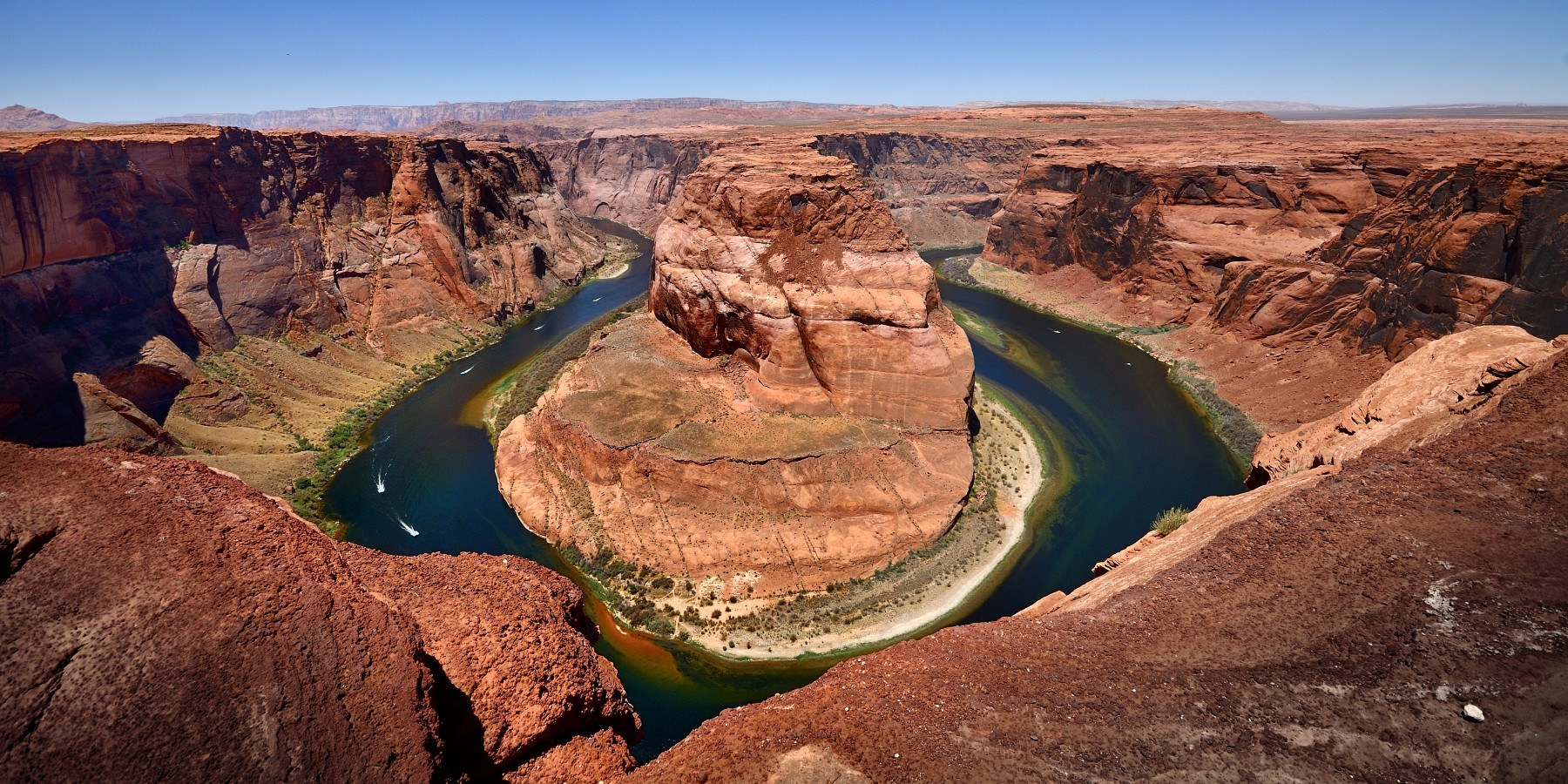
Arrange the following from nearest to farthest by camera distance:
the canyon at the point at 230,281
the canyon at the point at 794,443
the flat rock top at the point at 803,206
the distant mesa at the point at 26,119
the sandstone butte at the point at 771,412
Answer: the canyon at the point at 794,443
the sandstone butte at the point at 771,412
the canyon at the point at 230,281
the flat rock top at the point at 803,206
the distant mesa at the point at 26,119

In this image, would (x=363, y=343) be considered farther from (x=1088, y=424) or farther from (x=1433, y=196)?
(x=1433, y=196)

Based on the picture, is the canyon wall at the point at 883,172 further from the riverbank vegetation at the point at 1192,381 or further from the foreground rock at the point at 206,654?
the foreground rock at the point at 206,654

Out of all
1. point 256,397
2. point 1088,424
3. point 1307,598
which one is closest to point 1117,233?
point 1088,424

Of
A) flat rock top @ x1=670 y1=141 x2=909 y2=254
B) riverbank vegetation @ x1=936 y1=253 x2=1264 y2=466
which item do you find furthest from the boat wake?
riverbank vegetation @ x1=936 y1=253 x2=1264 y2=466

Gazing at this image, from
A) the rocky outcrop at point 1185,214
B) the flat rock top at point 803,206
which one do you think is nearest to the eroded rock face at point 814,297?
the flat rock top at point 803,206

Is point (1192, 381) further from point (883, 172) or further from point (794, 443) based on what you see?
point (883, 172)

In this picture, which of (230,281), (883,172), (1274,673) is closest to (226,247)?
(230,281)

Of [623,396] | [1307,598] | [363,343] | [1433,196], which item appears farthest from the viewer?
[363,343]
